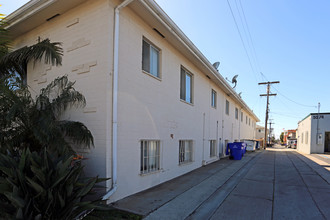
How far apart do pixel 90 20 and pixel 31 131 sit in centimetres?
318

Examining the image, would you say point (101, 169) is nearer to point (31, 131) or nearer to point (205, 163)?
point (31, 131)

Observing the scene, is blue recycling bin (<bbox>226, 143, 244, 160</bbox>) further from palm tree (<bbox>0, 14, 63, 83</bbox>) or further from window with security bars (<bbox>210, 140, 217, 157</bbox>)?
palm tree (<bbox>0, 14, 63, 83</bbox>)

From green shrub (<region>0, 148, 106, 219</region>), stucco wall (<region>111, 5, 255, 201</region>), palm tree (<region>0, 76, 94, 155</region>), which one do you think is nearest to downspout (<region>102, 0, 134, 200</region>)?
stucco wall (<region>111, 5, 255, 201</region>)

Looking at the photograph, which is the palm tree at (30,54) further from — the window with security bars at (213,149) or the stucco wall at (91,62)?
the window with security bars at (213,149)

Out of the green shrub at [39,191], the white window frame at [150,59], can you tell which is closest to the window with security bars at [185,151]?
the white window frame at [150,59]

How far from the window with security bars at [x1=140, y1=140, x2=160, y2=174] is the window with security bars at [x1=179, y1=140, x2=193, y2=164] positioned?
6.31ft

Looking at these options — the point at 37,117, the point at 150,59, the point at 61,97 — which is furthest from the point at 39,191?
the point at 150,59

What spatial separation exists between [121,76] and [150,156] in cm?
279

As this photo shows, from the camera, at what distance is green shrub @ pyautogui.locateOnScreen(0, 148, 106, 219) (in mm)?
2900

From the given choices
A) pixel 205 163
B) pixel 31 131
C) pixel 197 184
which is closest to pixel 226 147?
pixel 205 163

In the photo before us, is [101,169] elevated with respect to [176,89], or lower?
lower

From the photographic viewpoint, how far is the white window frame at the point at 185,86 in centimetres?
882

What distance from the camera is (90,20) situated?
5309 millimetres

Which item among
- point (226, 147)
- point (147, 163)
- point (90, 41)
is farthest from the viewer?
point (226, 147)
